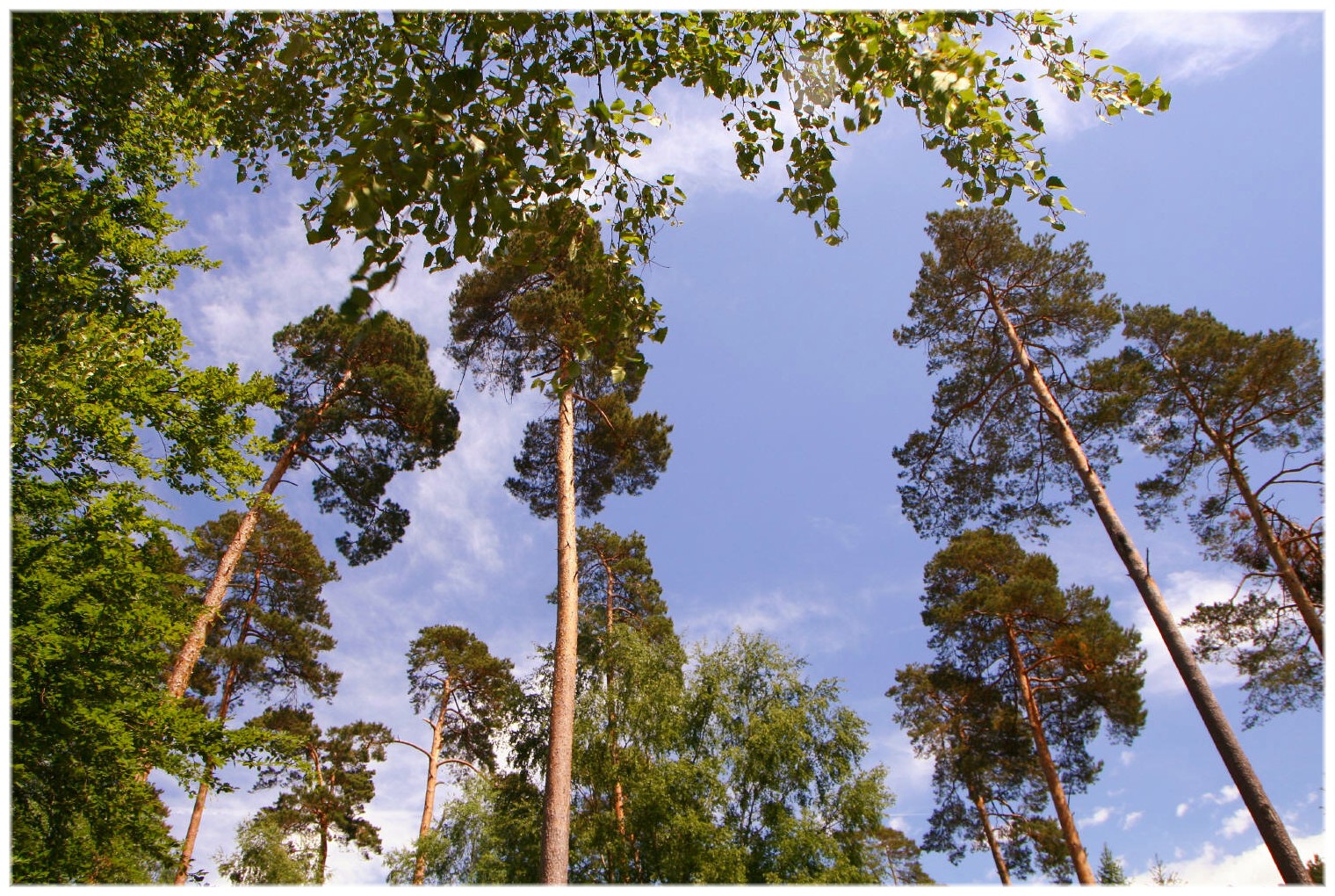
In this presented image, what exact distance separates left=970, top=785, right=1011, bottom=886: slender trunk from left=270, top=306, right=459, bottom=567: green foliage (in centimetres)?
1729

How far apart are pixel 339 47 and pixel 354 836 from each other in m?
25.0

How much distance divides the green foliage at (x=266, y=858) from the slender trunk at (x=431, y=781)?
12.7 feet

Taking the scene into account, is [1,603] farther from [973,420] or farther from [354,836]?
[354,836]

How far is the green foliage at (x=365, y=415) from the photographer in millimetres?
14781

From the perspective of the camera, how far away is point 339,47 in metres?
5.23

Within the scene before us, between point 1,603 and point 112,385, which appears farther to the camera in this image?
point 112,385

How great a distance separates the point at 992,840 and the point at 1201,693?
1533 centimetres

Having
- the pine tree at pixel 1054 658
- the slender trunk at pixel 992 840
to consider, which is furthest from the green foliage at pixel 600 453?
the slender trunk at pixel 992 840

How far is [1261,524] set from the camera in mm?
11773

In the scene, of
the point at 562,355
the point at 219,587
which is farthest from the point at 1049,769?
the point at 219,587

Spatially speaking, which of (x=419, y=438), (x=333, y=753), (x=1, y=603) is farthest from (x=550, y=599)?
(x=1, y=603)

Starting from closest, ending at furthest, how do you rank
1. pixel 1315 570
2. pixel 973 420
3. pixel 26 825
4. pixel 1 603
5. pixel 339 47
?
1. pixel 1 603
2. pixel 339 47
3. pixel 26 825
4. pixel 1315 570
5. pixel 973 420

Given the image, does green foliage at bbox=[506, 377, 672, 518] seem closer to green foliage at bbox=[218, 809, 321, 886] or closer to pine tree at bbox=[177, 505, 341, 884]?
pine tree at bbox=[177, 505, 341, 884]

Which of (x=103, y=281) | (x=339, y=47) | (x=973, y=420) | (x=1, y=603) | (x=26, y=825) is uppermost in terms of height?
(x=973, y=420)
